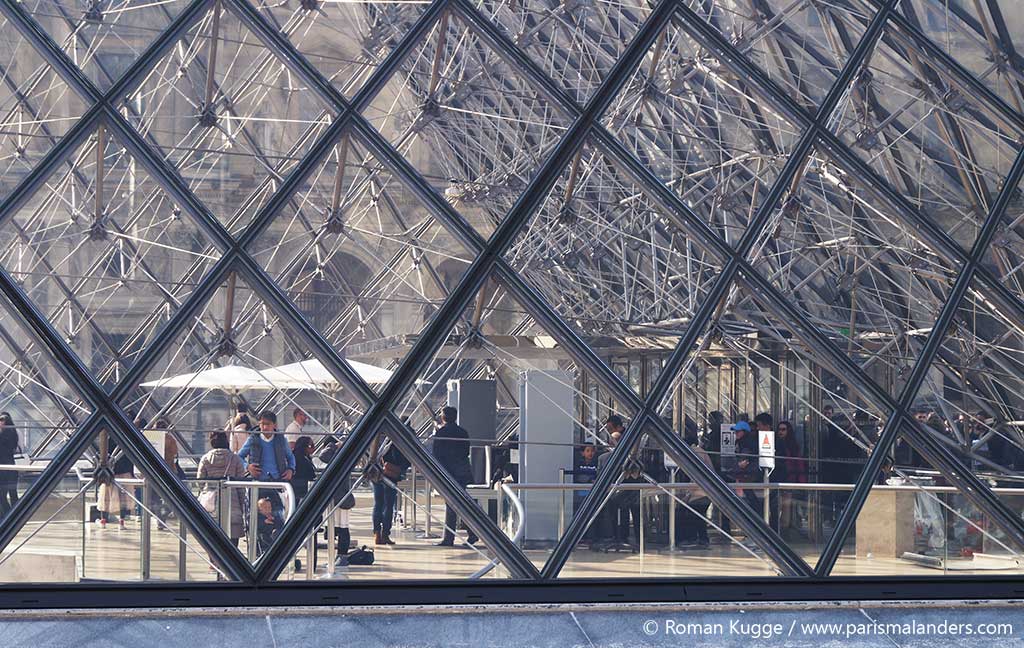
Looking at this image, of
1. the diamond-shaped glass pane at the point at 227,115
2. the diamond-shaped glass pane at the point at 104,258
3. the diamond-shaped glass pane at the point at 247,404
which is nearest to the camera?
the diamond-shaped glass pane at the point at 247,404

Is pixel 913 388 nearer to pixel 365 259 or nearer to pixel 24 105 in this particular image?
pixel 24 105

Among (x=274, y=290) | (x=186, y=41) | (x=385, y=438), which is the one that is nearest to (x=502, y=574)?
(x=385, y=438)

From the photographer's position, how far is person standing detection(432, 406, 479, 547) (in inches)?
252

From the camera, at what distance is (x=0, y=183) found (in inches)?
571

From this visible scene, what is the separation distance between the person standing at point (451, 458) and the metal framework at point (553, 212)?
13cm

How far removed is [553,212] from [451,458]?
21.6ft

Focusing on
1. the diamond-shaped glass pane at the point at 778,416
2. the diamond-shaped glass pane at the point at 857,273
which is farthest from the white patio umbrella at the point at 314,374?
the diamond-shaped glass pane at the point at 857,273

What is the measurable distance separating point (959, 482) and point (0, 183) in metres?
11.4

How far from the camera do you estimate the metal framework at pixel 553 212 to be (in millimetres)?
6484

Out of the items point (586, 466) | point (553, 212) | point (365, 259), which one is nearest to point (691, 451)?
point (586, 466)

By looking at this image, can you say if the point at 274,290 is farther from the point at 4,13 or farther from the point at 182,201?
the point at 4,13

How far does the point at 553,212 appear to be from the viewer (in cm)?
1399

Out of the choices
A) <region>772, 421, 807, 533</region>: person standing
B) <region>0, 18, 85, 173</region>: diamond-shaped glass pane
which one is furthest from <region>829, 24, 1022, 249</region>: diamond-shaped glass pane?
<region>0, 18, 85, 173</region>: diamond-shaped glass pane

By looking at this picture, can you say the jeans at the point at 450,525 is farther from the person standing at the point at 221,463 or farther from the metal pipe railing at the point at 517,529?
the person standing at the point at 221,463
